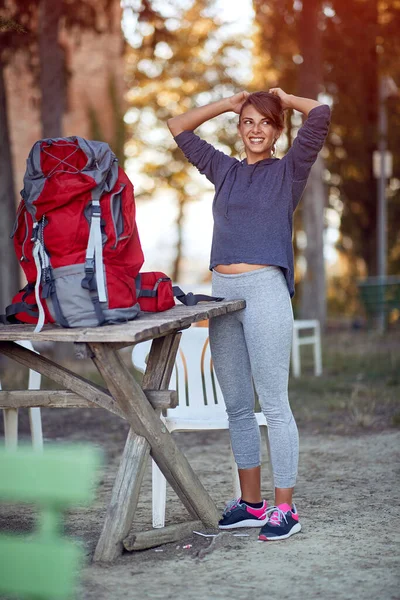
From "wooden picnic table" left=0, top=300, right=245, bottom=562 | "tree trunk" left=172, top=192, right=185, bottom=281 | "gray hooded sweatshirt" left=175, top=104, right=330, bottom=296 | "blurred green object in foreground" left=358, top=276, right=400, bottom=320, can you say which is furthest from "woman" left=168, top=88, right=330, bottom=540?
"tree trunk" left=172, top=192, right=185, bottom=281

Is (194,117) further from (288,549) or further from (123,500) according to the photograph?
(288,549)

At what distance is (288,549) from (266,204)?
4.92ft

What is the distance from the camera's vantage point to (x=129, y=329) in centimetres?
367

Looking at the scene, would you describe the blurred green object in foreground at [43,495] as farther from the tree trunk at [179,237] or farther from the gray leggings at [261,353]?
the tree trunk at [179,237]

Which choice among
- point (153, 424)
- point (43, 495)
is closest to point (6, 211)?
point (153, 424)

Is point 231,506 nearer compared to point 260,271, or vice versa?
point 260,271

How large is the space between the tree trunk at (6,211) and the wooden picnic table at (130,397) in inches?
298

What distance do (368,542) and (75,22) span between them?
9.28m

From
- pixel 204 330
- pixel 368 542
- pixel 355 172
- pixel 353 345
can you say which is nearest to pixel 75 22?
pixel 353 345

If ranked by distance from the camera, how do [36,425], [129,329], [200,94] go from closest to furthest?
[129,329], [36,425], [200,94]

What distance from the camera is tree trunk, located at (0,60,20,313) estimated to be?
11666 millimetres

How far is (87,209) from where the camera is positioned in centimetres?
397

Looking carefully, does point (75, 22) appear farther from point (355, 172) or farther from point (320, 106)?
point (355, 172)

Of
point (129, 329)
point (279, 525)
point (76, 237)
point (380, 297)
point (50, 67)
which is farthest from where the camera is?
point (380, 297)
